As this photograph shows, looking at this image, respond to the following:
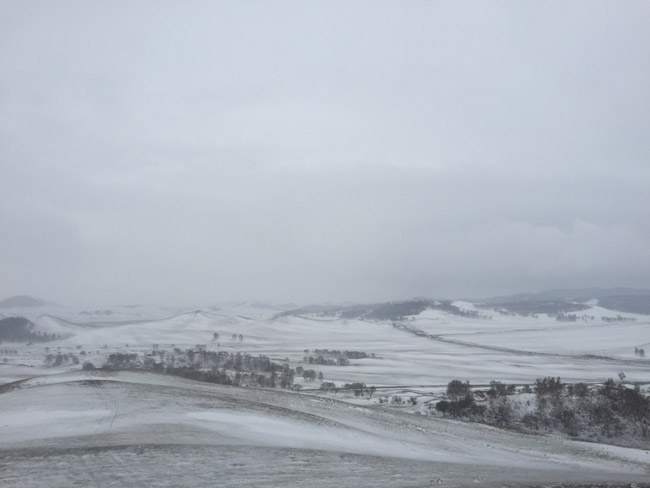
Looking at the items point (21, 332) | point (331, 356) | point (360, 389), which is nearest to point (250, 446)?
point (360, 389)

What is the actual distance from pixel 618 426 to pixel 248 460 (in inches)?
1466

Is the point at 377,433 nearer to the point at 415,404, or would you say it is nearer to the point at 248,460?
the point at 248,460

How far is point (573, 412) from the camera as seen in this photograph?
42812 mm

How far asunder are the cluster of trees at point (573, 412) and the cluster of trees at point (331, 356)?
211ft

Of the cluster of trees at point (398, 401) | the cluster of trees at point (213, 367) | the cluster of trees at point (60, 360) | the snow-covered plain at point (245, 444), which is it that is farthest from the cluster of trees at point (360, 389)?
the cluster of trees at point (60, 360)

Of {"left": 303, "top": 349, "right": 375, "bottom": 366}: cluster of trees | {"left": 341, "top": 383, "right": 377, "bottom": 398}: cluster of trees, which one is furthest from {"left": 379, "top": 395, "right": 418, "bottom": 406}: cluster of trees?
{"left": 303, "top": 349, "right": 375, "bottom": 366}: cluster of trees

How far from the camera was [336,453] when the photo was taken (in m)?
19.6

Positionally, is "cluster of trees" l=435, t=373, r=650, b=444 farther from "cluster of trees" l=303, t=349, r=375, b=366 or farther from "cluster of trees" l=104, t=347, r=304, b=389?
"cluster of trees" l=303, t=349, r=375, b=366

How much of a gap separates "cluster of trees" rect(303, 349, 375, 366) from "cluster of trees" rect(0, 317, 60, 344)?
105 meters

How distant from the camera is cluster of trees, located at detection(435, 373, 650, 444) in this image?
39156 mm

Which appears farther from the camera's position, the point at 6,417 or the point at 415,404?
Result: the point at 415,404

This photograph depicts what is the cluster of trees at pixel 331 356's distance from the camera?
112 meters

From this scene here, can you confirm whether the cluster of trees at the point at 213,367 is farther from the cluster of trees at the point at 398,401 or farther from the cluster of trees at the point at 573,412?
the cluster of trees at the point at 573,412

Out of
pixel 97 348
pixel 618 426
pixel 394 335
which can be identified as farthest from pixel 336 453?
pixel 394 335
